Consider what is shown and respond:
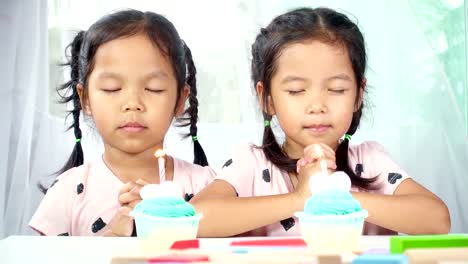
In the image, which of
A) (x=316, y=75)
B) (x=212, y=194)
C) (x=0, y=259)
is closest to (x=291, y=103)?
(x=316, y=75)

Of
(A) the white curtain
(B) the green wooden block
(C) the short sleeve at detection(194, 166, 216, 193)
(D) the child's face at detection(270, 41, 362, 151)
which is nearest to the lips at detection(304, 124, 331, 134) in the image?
(D) the child's face at detection(270, 41, 362, 151)

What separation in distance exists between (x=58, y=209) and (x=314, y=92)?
0.68m

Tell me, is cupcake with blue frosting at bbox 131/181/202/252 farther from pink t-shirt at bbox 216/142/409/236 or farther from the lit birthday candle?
pink t-shirt at bbox 216/142/409/236

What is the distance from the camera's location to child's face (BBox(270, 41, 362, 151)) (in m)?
1.64

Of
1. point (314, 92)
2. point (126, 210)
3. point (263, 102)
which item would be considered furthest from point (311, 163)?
point (126, 210)

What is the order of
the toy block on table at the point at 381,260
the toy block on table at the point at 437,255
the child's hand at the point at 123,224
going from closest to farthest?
1. the toy block on table at the point at 381,260
2. the toy block on table at the point at 437,255
3. the child's hand at the point at 123,224

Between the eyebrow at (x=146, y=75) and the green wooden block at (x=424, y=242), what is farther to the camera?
the eyebrow at (x=146, y=75)

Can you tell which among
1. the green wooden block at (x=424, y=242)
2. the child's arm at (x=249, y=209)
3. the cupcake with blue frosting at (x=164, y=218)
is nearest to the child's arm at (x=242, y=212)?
the child's arm at (x=249, y=209)

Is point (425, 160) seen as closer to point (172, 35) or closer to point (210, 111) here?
point (210, 111)

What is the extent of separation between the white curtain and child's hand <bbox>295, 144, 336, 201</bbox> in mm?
703

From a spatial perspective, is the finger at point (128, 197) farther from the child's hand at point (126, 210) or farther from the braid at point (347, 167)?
the braid at point (347, 167)

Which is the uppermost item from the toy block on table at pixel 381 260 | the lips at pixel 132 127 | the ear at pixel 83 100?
the ear at pixel 83 100

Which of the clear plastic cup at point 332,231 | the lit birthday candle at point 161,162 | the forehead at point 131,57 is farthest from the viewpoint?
the forehead at point 131,57

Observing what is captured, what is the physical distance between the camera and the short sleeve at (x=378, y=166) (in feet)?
5.56
